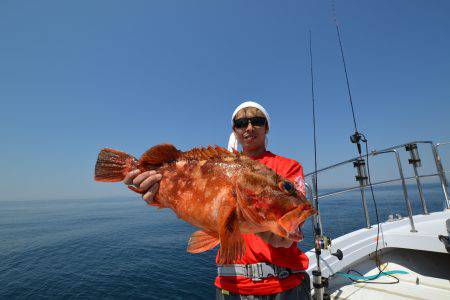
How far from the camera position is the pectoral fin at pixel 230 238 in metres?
2.46

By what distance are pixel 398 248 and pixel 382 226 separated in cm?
73

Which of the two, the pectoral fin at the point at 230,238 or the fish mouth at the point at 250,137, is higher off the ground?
the fish mouth at the point at 250,137

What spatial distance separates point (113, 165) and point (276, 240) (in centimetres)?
258

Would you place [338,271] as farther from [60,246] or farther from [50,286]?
[60,246]

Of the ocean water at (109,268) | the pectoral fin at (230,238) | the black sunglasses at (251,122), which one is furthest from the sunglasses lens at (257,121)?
the ocean water at (109,268)

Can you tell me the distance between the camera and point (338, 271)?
6281mm

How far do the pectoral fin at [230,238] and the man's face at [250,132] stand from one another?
1542mm

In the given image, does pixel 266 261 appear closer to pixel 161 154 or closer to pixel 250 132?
pixel 250 132

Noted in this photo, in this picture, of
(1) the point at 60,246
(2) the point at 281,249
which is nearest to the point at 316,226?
(2) the point at 281,249

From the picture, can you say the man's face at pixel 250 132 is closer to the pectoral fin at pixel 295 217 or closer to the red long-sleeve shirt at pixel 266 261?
the red long-sleeve shirt at pixel 266 261

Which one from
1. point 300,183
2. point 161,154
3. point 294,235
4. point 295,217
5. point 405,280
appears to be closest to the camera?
point 294,235

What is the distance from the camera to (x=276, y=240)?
2648mm

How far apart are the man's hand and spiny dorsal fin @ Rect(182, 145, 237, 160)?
102 cm

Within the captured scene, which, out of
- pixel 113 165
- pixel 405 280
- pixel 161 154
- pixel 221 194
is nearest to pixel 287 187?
pixel 221 194
